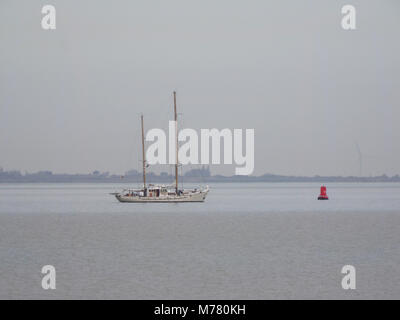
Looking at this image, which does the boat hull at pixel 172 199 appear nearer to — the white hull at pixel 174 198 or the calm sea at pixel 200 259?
the white hull at pixel 174 198

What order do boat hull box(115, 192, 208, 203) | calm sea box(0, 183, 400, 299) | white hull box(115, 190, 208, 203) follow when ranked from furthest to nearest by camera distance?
white hull box(115, 190, 208, 203)
boat hull box(115, 192, 208, 203)
calm sea box(0, 183, 400, 299)

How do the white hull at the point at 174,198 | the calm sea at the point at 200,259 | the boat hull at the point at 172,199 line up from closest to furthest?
1. the calm sea at the point at 200,259
2. the boat hull at the point at 172,199
3. the white hull at the point at 174,198

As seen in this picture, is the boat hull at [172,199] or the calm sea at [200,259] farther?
the boat hull at [172,199]

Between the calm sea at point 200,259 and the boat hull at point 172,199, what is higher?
the calm sea at point 200,259

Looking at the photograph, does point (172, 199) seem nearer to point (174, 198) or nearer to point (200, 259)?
point (174, 198)

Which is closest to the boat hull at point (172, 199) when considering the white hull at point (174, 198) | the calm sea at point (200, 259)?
the white hull at point (174, 198)

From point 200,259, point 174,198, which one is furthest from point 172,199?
point 200,259

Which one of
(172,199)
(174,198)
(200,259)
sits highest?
(200,259)

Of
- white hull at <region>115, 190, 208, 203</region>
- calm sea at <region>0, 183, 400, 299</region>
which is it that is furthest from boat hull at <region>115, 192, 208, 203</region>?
calm sea at <region>0, 183, 400, 299</region>

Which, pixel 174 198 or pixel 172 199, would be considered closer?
pixel 174 198

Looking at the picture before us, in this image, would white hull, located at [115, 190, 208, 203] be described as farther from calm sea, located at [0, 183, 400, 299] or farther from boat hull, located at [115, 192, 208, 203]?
calm sea, located at [0, 183, 400, 299]

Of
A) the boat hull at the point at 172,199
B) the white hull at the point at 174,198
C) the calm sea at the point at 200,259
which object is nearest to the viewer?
the calm sea at the point at 200,259

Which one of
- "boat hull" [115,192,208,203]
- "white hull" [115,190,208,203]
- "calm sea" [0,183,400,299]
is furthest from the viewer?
"white hull" [115,190,208,203]
